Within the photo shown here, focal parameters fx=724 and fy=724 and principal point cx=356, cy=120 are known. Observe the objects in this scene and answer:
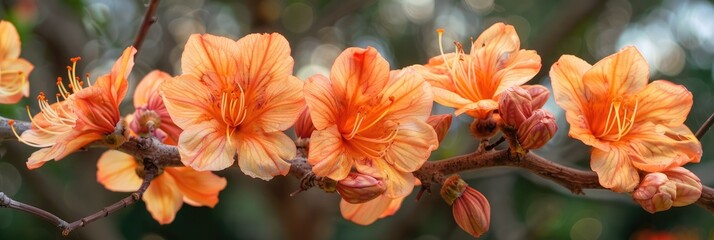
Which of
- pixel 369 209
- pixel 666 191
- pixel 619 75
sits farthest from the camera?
pixel 369 209

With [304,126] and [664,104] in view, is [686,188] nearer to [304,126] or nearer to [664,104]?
[664,104]

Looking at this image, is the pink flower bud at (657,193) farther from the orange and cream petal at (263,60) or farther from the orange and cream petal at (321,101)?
the orange and cream petal at (263,60)

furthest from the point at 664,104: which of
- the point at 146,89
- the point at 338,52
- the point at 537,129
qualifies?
Answer: the point at 338,52

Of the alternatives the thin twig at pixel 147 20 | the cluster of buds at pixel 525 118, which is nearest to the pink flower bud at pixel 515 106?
the cluster of buds at pixel 525 118

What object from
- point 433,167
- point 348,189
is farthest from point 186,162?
point 433,167

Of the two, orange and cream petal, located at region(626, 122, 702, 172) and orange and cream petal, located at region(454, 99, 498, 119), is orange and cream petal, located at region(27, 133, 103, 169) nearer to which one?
orange and cream petal, located at region(454, 99, 498, 119)

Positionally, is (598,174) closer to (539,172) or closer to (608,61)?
(539,172)
